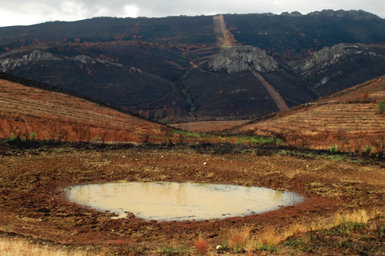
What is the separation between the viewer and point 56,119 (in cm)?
3656

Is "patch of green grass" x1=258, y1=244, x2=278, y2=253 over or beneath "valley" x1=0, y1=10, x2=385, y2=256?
over

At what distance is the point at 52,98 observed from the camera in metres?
46.4

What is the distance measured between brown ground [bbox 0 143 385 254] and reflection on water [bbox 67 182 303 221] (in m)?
0.75

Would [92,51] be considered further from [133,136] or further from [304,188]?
[304,188]

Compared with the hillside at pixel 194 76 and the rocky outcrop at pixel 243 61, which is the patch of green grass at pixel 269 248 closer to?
the hillside at pixel 194 76

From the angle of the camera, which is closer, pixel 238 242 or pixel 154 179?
pixel 238 242

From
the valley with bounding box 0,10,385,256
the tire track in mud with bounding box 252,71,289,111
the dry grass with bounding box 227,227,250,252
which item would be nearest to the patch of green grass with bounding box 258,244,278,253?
the valley with bounding box 0,10,385,256

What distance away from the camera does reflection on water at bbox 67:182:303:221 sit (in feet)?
47.7

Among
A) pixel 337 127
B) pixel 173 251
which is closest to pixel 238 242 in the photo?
pixel 173 251

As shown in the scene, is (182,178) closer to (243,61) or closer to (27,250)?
(27,250)

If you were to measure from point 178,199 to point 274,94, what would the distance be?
11049 centimetres

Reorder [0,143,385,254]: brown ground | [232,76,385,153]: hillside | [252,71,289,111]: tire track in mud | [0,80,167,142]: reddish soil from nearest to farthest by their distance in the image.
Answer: [0,143,385,254]: brown ground < [0,80,167,142]: reddish soil < [232,76,385,153]: hillside < [252,71,289,111]: tire track in mud

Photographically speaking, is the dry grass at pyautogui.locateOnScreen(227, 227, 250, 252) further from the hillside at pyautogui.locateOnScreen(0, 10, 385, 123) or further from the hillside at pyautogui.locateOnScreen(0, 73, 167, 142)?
the hillside at pyautogui.locateOnScreen(0, 10, 385, 123)

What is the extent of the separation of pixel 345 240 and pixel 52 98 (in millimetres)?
42707
